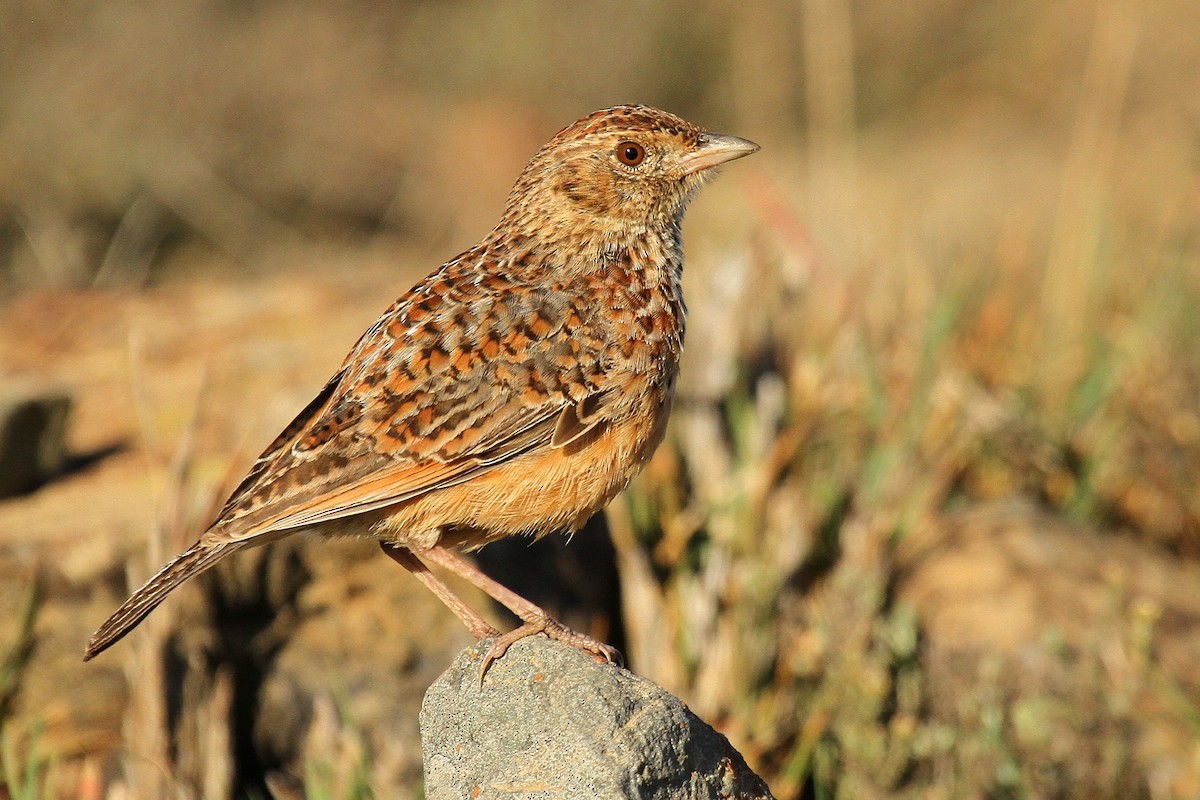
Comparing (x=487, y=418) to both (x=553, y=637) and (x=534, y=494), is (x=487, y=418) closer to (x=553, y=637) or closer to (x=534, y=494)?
(x=534, y=494)

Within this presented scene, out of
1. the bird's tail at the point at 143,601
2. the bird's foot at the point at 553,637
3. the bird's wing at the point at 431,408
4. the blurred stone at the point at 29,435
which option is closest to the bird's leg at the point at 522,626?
the bird's foot at the point at 553,637

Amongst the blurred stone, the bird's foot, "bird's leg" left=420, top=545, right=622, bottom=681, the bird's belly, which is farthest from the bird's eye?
the blurred stone

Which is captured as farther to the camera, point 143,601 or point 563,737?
point 143,601

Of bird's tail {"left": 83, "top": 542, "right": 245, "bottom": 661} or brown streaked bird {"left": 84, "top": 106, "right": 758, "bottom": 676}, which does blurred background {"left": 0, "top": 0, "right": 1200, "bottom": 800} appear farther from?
brown streaked bird {"left": 84, "top": 106, "right": 758, "bottom": 676}

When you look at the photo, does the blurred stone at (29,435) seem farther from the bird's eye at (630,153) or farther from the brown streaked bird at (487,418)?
the bird's eye at (630,153)

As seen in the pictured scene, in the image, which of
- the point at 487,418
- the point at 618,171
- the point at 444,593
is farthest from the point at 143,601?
the point at 618,171

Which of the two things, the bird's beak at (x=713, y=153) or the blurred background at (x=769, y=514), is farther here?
the blurred background at (x=769, y=514)
